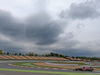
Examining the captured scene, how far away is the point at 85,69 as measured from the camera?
27062mm
